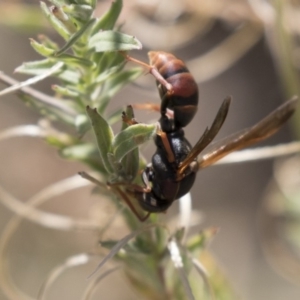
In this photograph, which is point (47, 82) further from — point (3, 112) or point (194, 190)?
point (194, 190)

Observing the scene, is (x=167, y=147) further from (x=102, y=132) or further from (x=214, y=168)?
(x=214, y=168)

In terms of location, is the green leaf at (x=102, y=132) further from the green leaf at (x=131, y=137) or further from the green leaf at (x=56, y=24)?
the green leaf at (x=56, y=24)

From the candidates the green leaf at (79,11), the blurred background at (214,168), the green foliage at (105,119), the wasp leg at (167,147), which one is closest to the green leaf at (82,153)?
the green foliage at (105,119)

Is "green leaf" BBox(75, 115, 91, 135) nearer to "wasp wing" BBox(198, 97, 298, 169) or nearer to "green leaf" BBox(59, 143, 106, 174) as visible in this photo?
"green leaf" BBox(59, 143, 106, 174)

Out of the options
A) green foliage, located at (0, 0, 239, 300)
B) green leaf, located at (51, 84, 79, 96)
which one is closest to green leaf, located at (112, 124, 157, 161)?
green foliage, located at (0, 0, 239, 300)

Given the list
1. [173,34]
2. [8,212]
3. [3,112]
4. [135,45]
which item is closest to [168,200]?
[135,45]
